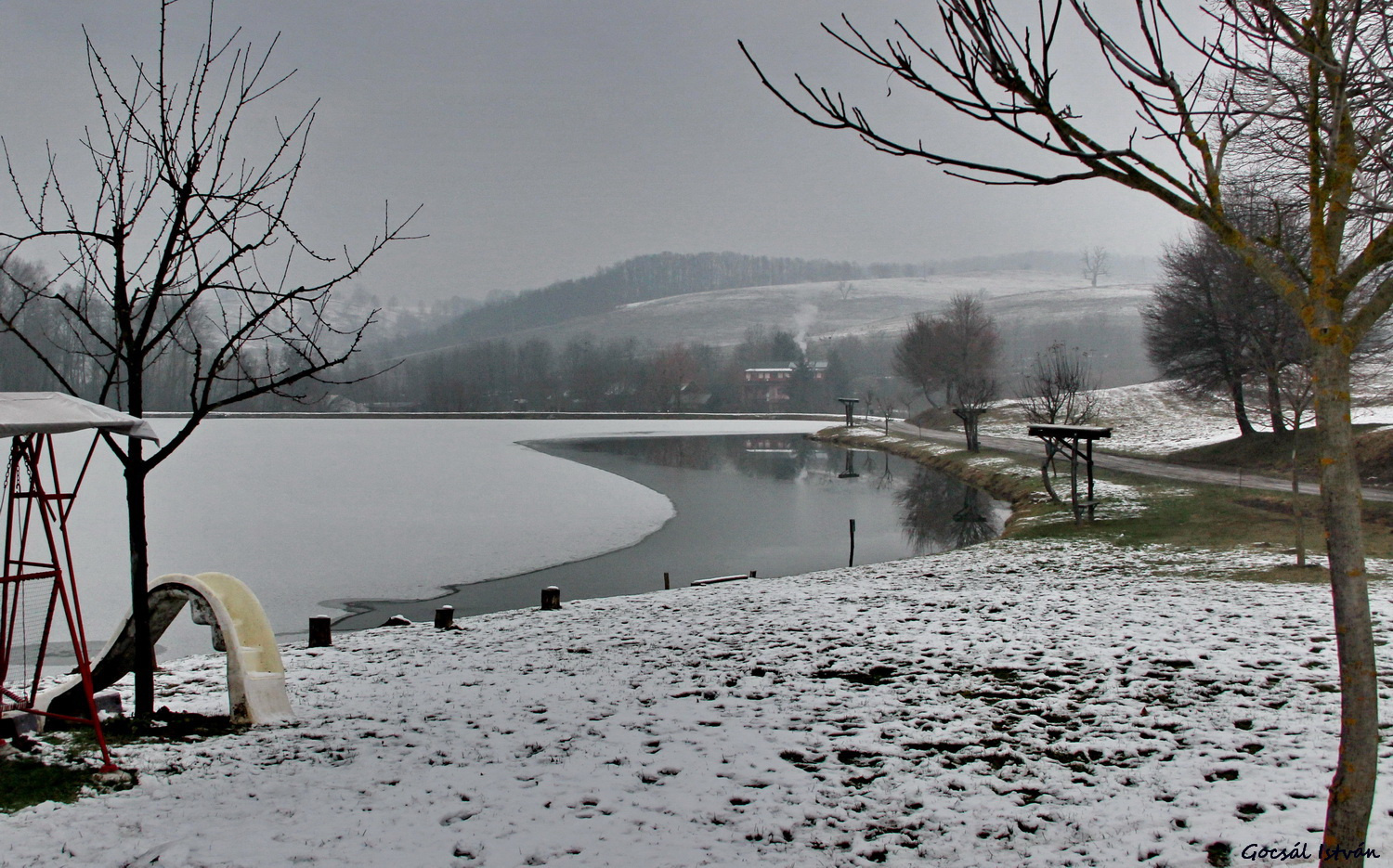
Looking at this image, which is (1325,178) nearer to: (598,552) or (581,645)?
(581,645)

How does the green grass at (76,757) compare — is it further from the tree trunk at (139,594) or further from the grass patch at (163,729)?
the tree trunk at (139,594)

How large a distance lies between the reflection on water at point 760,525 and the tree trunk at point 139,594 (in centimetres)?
780

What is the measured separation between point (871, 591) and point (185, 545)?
1713 cm

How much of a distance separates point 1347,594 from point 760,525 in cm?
2346

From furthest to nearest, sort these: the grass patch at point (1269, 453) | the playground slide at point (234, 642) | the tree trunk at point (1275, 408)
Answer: the tree trunk at point (1275, 408), the grass patch at point (1269, 453), the playground slide at point (234, 642)

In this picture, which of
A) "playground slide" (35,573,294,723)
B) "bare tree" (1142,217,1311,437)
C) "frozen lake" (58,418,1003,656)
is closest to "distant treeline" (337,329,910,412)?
"bare tree" (1142,217,1311,437)

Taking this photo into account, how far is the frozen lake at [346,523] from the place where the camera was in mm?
17469

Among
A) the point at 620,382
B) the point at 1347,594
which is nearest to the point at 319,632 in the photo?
the point at 1347,594

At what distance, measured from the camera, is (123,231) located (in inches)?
277

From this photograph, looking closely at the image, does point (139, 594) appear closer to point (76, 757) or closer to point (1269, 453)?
point (76, 757)

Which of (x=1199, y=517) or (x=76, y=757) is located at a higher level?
(x=76, y=757)

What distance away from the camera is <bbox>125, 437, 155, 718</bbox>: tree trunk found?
6840mm

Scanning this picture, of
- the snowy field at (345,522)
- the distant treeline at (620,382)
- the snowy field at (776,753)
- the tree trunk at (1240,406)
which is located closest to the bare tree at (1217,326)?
the tree trunk at (1240,406)

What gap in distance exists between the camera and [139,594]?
6.84 metres
